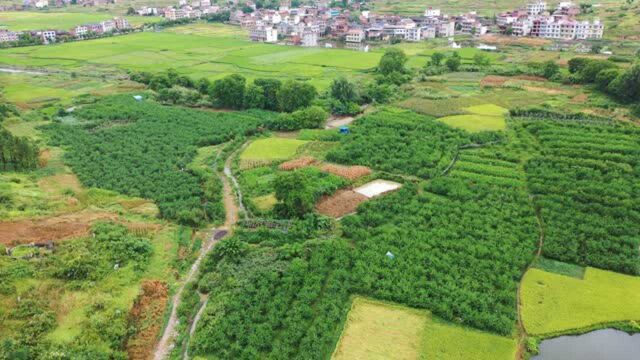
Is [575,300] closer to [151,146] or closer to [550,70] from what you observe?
[151,146]

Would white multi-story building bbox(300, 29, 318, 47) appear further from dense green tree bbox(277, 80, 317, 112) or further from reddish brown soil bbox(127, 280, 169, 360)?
reddish brown soil bbox(127, 280, 169, 360)

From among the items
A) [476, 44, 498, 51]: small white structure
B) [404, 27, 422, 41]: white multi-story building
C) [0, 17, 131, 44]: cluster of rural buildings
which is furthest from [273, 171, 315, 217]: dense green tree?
[0, 17, 131, 44]: cluster of rural buildings

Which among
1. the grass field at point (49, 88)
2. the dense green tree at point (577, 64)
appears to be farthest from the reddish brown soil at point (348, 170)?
the dense green tree at point (577, 64)

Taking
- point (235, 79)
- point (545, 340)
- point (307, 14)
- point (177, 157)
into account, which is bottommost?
point (545, 340)

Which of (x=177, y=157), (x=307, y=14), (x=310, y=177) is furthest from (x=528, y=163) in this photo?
(x=307, y=14)

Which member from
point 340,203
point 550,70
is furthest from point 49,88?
point 550,70

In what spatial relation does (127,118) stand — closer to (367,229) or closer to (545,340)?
(367,229)
